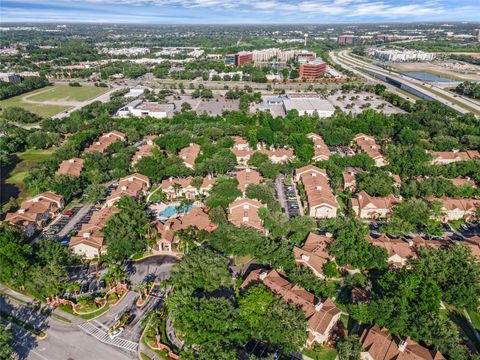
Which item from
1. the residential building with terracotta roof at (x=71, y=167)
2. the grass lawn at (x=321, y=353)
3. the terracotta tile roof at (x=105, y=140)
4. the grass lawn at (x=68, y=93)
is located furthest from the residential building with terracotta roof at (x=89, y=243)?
the grass lawn at (x=68, y=93)

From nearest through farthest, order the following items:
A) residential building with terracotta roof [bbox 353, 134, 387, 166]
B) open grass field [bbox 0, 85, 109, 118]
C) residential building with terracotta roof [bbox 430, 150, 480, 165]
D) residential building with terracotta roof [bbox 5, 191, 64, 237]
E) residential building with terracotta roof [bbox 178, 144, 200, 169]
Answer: residential building with terracotta roof [bbox 5, 191, 64, 237] → residential building with terracotta roof [bbox 178, 144, 200, 169] → residential building with terracotta roof [bbox 353, 134, 387, 166] → residential building with terracotta roof [bbox 430, 150, 480, 165] → open grass field [bbox 0, 85, 109, 118]

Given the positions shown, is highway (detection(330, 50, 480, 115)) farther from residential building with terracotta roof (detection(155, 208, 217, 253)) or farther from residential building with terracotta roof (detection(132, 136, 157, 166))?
residential building with terracotta roof (detection(155, 208, 217, 253))

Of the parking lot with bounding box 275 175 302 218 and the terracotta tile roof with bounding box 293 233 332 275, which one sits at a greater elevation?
the terracotta tile roof with bounding box 293 233 332 275

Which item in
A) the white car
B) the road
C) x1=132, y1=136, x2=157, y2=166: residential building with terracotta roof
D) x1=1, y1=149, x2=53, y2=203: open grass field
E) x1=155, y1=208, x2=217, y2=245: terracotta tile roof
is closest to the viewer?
the road

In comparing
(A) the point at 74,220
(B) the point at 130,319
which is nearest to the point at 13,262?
(B) the point at 130,319

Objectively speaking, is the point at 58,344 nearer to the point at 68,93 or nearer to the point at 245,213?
the point at 245,213

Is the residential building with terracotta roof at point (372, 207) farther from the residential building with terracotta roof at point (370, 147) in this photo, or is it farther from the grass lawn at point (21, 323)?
the grass lawn at point (21, 323)

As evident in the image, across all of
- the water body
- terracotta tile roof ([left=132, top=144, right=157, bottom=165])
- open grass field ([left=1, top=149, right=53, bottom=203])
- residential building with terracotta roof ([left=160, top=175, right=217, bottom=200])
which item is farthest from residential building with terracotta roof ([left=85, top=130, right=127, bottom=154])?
the water body
